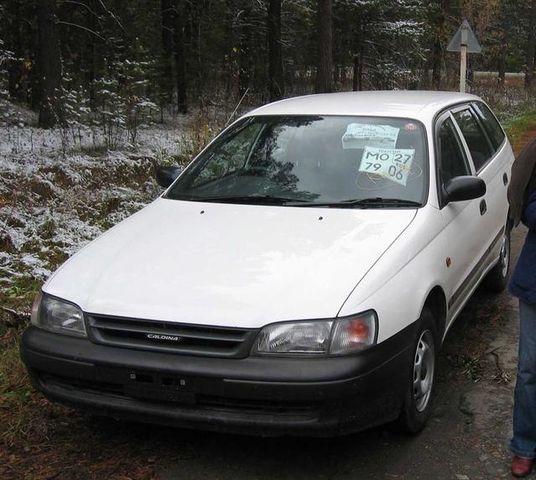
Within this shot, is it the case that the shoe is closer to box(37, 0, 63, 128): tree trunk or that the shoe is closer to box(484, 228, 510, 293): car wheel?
box(484, 228, 510, 293): car wheel

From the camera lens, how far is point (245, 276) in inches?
126

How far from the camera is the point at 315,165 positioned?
4.31 m

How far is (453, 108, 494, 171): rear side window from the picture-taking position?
508 cm

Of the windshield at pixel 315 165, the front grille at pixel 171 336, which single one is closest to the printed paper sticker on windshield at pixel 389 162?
the windshield at pixel 315 165

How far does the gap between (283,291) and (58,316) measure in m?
1.10

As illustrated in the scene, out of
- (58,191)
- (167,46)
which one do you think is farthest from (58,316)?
(167,46)

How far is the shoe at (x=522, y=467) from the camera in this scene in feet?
10.3

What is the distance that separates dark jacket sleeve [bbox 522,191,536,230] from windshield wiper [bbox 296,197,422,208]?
0.99 metres

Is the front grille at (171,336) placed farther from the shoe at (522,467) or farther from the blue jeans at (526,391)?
the shoe at (522,467)

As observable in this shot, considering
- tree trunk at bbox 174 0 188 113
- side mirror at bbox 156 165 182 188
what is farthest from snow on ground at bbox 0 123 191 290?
tree trunk at bbox 174 0 188 113

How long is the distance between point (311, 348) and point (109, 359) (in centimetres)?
90

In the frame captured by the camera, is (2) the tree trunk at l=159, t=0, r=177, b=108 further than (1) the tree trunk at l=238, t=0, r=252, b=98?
No

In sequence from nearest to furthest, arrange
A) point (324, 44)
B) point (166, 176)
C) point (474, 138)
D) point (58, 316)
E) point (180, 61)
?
1. point (58, 316)
2. point (166, 176)
3. point (474, 138)
4. point (324, 44)
5. point (180, 61)

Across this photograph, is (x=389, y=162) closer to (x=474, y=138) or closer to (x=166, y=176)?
(x=474, y=138)
